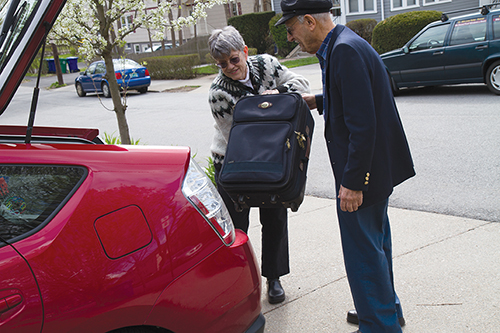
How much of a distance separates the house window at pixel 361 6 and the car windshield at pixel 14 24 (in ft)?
80.1

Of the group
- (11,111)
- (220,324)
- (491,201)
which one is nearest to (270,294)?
(220,324)

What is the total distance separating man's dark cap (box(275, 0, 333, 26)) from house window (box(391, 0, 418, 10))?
75.5 ft

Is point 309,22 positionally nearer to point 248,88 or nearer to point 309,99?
point 309,99

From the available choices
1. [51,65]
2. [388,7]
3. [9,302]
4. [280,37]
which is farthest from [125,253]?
[51,65]

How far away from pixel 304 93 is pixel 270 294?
1359 millimetres

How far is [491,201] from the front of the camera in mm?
4512

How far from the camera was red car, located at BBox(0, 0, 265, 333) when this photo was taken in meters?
1.68

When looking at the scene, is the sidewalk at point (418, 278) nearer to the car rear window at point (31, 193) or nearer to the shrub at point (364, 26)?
the car rear window at point (31, 193)

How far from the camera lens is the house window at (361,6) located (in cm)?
2447

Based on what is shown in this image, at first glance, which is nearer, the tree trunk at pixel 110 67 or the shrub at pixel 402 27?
the tree trunk at pixel 110 67

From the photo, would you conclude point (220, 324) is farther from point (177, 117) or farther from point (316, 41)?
point (177, 117)

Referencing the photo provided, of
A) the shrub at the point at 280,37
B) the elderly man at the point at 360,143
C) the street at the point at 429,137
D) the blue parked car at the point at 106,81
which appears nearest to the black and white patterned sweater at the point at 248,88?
the elderly man at the point at 360,143

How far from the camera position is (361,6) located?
24.6m

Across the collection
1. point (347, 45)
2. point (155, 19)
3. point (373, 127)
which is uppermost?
point (155, 19)
